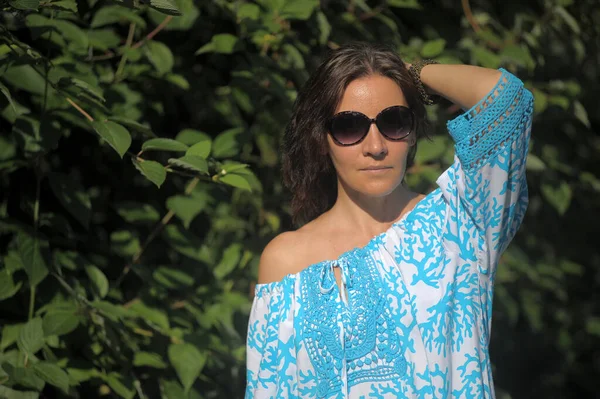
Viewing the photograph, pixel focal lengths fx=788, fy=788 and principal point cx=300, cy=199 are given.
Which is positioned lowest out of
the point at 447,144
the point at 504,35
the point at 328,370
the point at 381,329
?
the point at 328,370

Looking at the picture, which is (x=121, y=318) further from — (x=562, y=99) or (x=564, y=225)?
(x=564, y=225)

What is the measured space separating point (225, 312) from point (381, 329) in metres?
0.95

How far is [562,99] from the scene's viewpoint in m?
2.71

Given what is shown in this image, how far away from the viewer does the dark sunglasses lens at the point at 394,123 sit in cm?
166

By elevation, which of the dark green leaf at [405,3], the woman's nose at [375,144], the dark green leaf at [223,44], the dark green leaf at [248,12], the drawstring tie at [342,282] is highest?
the dark green leaf at [405,3]

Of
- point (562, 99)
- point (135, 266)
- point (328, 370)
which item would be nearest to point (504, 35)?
point (562, 99)

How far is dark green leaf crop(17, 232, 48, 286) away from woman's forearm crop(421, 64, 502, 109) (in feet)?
3.63

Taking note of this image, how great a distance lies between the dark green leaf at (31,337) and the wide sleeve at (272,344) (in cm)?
61

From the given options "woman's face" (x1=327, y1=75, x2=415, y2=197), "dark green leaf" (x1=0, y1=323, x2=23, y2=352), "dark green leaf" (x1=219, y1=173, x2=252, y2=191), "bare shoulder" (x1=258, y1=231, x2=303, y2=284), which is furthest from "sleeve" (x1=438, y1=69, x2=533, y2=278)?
"dark green leaf" (x1=0, y1=323, x2=23, y2=352)

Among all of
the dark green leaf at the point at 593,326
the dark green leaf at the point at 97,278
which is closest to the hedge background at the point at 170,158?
the dark green leaf at the point at 97,278

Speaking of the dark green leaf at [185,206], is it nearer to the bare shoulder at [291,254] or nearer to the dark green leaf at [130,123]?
the dark green leaf at [130,123]

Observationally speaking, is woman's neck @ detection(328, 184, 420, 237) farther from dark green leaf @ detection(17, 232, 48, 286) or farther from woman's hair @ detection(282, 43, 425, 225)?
dark green leaf @ detection(17, 232, 48, 286)

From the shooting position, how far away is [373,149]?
1648 mm

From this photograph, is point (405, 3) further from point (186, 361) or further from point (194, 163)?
point (186, 361)
